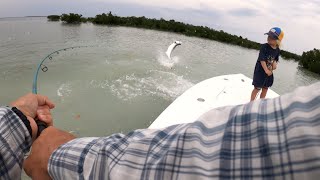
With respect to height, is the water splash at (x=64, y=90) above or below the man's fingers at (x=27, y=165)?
below

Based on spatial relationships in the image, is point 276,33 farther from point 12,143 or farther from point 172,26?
point 172,26

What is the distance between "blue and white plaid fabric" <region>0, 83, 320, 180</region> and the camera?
500 millimetres

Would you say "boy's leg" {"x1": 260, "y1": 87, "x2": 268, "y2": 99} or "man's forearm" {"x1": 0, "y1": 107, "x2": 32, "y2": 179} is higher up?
"man's forearm" {"x1": 0, "y1": 107, "x2": 32, "y2": 179}

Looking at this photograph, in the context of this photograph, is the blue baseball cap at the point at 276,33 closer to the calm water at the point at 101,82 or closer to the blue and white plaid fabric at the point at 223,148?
the calm water at the point at 101,82

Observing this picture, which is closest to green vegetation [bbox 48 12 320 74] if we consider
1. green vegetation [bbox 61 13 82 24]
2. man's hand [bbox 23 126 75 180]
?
green vegetation [bbox 61 13 82 24]

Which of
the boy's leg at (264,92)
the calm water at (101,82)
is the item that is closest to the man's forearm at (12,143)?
the calm water at (101,82)

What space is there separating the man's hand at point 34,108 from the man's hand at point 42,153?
0.07 metres

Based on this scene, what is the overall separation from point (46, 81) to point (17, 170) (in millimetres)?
6337

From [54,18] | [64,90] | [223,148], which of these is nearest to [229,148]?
[223,148]

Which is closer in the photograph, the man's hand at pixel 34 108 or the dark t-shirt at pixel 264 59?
the man's hand at pixel 34 108

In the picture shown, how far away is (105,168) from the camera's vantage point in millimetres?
703

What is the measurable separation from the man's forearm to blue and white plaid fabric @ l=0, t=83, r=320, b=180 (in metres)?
0.15

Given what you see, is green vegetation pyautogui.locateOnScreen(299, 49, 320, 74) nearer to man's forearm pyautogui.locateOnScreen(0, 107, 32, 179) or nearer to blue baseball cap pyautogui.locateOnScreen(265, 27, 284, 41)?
Result: blue baseball cap pyautogui.locateOnScreen(265, 27, 284, 41)

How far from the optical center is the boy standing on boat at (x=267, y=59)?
4457 millimetres
